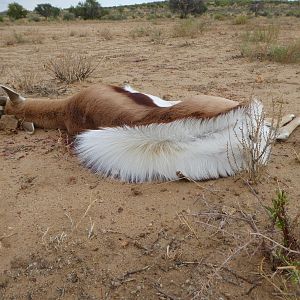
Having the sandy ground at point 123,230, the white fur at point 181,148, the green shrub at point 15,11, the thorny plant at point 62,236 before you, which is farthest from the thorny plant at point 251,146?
the green shrub at point 15,11

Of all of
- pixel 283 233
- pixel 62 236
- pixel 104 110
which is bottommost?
pixel 62 236

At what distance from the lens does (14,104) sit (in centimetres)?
485

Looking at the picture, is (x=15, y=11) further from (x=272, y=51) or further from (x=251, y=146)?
(x=251, y=146)

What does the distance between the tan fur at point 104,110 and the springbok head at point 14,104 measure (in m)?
0.01

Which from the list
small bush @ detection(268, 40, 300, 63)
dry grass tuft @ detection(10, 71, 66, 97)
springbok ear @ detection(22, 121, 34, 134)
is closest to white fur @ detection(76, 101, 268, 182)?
springbok ear @ detection(22, 121, 34, 134)

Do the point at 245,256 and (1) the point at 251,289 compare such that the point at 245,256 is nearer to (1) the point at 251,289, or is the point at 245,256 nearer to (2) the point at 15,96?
(1) the point at 251,289

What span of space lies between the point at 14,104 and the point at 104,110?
1.55 metres

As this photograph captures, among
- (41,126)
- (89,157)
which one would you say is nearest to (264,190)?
(89,157)

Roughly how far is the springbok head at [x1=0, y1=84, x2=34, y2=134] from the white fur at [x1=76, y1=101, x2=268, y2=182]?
5.84 feet

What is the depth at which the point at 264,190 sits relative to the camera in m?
3.18

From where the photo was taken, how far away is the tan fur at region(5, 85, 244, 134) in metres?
3.30

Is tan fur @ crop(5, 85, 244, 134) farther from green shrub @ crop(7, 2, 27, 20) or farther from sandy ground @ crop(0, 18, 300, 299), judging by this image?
green shrub @ crop(7, 2, 27, 20)

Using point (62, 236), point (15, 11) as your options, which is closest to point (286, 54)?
point (62, 236)

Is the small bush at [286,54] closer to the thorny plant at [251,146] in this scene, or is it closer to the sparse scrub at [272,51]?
the sparse scrub at [272,51]
